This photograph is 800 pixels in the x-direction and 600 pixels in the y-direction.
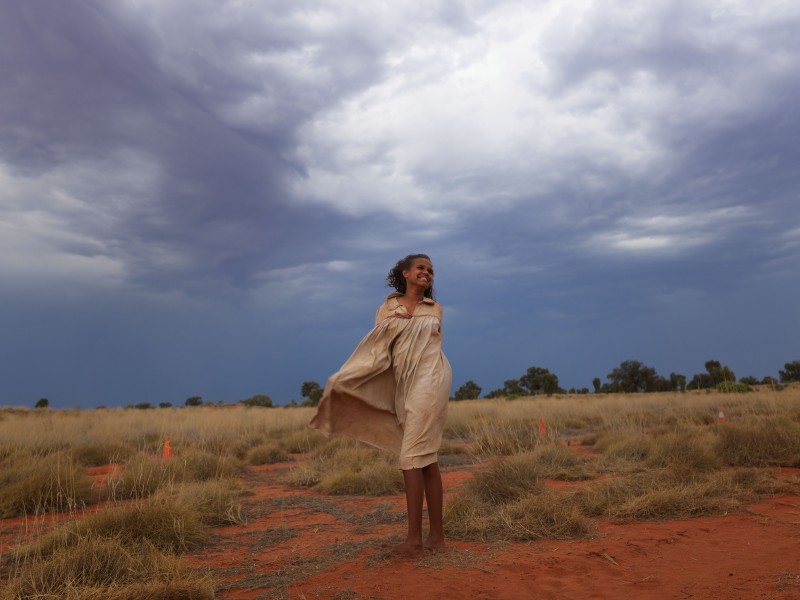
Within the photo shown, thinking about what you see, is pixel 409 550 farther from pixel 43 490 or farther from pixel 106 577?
pixel 43 490

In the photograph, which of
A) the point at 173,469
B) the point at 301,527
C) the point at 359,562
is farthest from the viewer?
the point at 173,469

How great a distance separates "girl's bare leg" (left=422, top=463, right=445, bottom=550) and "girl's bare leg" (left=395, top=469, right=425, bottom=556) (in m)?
0.07

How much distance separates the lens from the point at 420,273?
4656 millimetres

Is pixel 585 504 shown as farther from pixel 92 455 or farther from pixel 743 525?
pixel 92 455

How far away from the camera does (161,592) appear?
11.2 ft

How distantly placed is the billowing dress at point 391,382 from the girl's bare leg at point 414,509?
180mm

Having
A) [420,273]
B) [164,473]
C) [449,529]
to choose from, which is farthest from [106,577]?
[164,473]

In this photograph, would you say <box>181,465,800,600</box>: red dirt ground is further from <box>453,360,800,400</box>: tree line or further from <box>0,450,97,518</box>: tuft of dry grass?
<box>453,360,800,400</box>: tree line

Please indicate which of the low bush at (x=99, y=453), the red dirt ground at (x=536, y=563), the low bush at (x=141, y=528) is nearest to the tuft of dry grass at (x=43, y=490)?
the low bush at (x=141, y=528)

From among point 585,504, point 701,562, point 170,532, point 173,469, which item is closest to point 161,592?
point 170,532

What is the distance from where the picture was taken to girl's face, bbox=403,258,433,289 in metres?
4.65

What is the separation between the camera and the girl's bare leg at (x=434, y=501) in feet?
13.7

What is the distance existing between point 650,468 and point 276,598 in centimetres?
591

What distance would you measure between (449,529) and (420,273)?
7.46 ft
